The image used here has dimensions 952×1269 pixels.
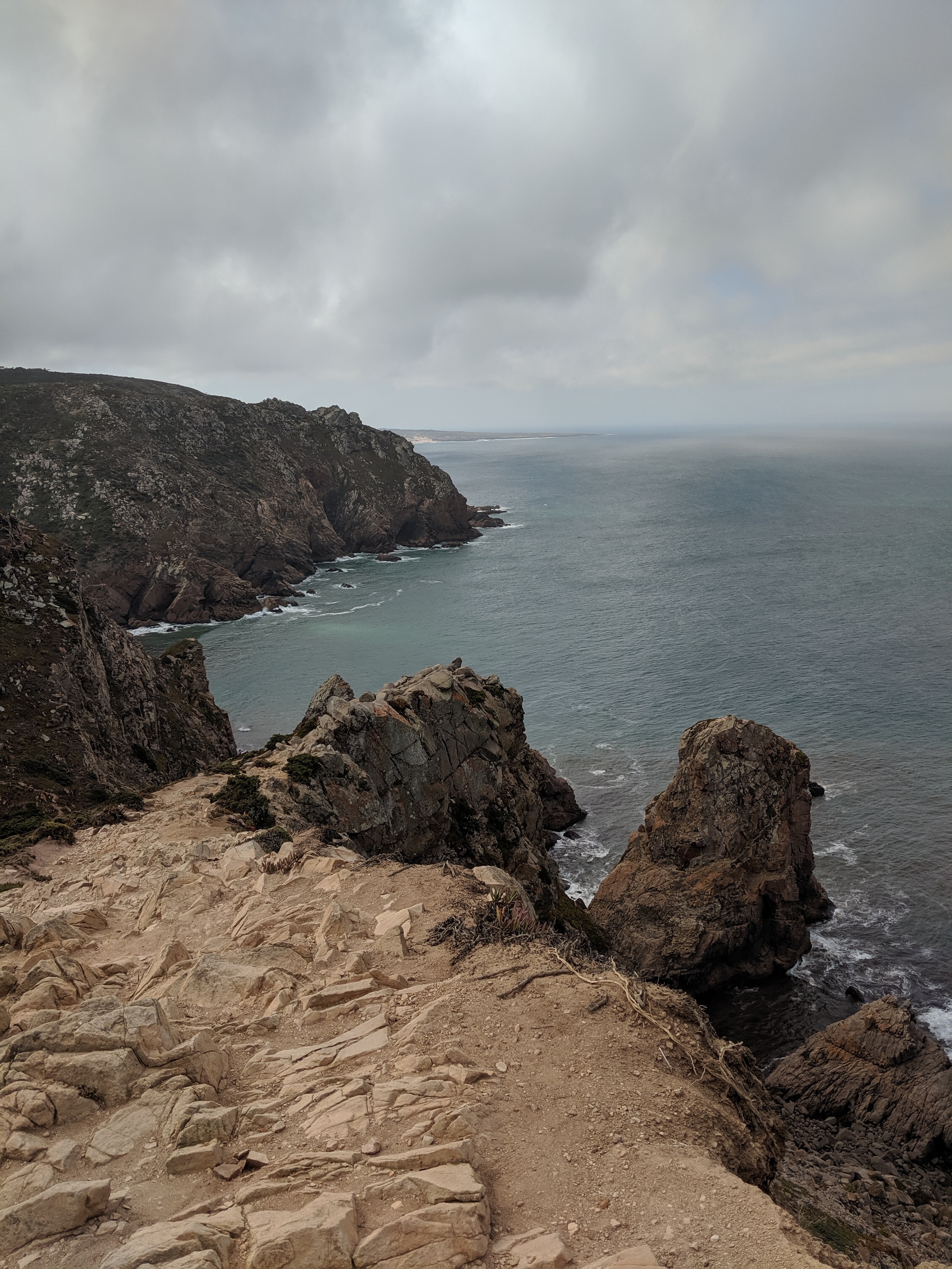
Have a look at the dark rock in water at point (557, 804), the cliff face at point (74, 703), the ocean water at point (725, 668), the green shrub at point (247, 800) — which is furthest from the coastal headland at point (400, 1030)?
the dark rock in water at point (557, 804)

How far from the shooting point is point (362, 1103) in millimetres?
9742

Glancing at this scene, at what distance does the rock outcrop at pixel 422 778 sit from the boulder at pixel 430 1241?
18369 mm

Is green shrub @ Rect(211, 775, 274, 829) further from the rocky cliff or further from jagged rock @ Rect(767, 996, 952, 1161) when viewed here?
jagged rock @ Rect(767, 996, 952, 1161)

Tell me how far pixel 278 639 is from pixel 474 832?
64514 mm

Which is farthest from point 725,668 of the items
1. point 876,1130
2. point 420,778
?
point 876,1130

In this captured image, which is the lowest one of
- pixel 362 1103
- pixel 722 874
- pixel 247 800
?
pixel 722 874

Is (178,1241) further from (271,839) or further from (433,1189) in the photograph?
(271,839)

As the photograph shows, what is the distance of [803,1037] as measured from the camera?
3284cm

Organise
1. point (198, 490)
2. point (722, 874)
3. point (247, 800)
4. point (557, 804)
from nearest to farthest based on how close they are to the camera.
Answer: point (247, 800)
point (722, 874)
point (557, 804)
point (198, 490)

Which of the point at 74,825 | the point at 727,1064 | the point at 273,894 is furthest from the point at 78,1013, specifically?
the point at 74,825

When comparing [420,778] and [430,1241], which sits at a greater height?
[430,1241]

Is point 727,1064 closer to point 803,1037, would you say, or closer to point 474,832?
point 474,832

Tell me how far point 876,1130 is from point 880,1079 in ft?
A: 6.01

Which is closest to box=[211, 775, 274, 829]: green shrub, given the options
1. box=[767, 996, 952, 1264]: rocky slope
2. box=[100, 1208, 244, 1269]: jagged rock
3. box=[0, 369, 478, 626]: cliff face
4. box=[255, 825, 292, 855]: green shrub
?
box=[255, 825, 292, 855]: green shrub
